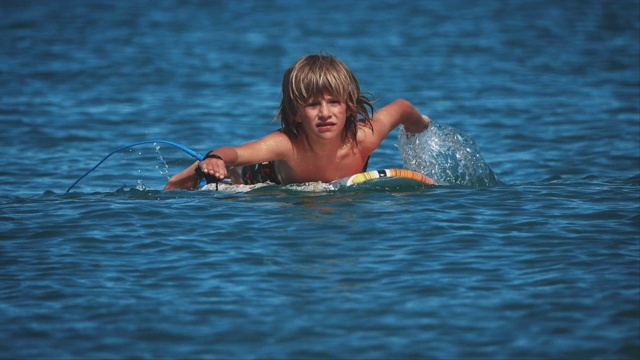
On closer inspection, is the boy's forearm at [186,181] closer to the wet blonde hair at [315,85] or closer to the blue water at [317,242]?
the blue water at [317,242]

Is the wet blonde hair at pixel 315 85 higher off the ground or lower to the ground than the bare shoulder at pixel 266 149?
higher

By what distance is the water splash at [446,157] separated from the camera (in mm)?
8703

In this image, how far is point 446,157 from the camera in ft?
29.2

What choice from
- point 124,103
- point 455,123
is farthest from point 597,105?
point 124,103

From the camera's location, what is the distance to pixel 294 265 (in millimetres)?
5910

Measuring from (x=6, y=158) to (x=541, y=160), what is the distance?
5661 mm

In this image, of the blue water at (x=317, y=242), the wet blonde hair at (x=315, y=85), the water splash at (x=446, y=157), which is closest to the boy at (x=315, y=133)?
the wet blonde hair at (x=315, y=85)

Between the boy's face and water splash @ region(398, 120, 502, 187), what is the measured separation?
56.0 inches

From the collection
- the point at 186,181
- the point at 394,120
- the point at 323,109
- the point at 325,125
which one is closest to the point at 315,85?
the point at 323,109

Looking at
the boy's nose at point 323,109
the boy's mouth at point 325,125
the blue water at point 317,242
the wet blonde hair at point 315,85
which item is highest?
the wet blonde hair at point 315,85

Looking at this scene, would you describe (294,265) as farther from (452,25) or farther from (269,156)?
(452,25)

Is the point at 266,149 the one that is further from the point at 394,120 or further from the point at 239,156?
the point at 394,120

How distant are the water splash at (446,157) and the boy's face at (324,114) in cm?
142

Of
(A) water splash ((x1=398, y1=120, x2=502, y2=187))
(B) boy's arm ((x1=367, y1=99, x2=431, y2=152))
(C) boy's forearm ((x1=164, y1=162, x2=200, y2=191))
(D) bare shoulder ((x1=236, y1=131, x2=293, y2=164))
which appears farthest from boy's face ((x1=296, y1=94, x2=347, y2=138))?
(A) water splash ((x1=398, y1=120, x2=502, y2=187))
